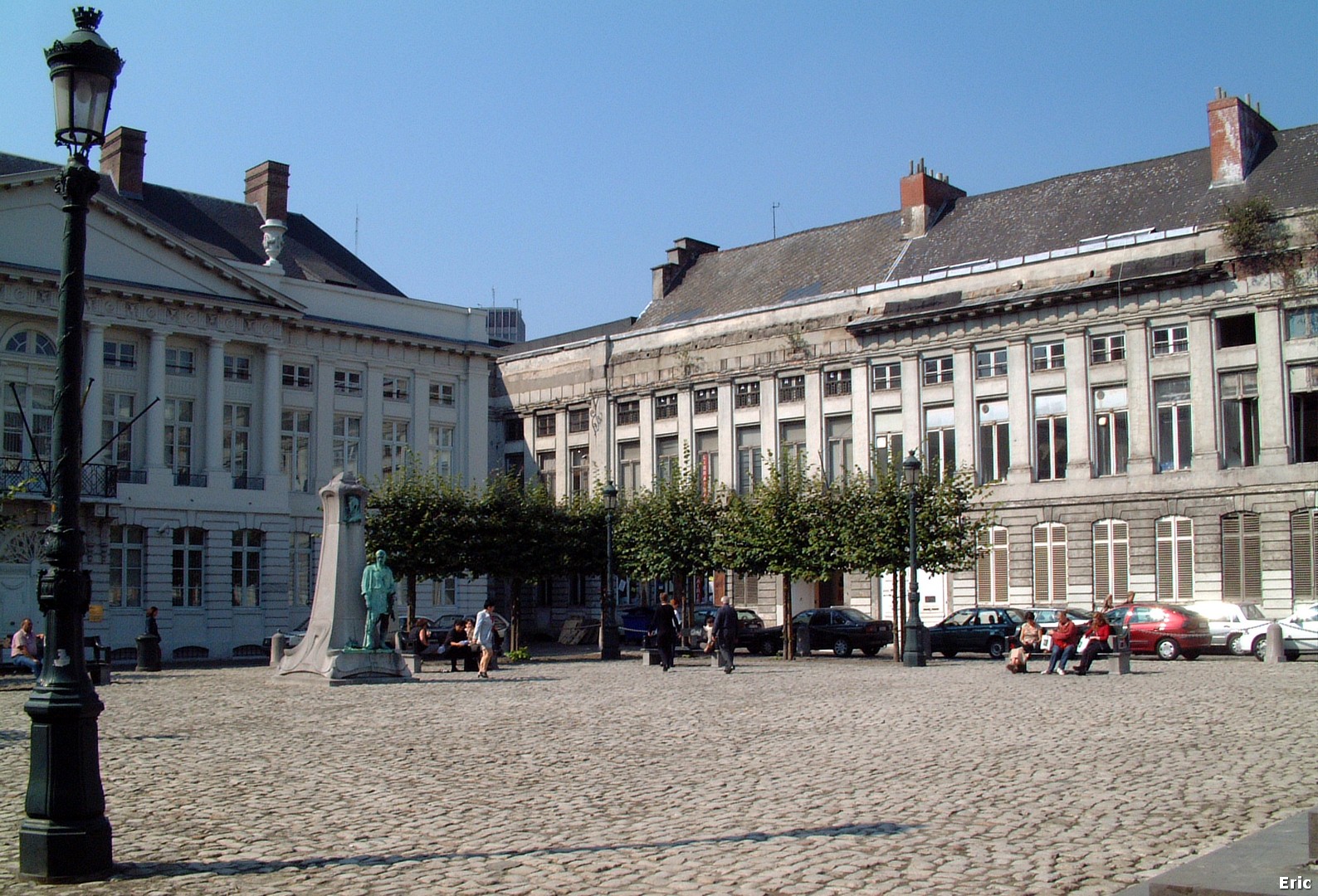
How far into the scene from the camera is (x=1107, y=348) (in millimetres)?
43031

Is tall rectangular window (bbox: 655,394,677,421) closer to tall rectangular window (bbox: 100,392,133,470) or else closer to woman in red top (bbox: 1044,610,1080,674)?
tall rectangular window (bbox: 100,392,133,470)

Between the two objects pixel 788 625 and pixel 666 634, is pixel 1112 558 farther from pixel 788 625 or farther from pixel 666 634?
pixel 666 634

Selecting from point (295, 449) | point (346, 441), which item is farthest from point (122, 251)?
point (346, 441)

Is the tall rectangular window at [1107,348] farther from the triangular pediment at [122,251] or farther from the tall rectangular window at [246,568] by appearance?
the tall rectangular window at [246,568]

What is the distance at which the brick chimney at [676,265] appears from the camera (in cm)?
6050

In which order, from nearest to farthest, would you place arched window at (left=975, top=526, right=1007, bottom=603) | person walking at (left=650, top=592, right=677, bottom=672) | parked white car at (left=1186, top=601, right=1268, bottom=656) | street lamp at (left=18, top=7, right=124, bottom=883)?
street lamp at (left=18, top=7, right=124, bottom=883) → person walking at (left=650, top=592, right=677, bottom=672) → parked white car at (left=1186, top=601, right=1268, bottom=656) → arched window at (left=975, top=526, right=1007, bottom=603)

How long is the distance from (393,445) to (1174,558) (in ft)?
93.0

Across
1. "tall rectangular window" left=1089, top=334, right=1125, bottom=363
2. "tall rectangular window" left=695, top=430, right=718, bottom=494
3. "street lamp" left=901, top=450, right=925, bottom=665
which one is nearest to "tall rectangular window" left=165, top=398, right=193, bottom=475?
"tall rectangular window" left=695, top=430, right=718, bottom=494

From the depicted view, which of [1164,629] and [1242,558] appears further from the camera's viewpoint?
[1242,558]

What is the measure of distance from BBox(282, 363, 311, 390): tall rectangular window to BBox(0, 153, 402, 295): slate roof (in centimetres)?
378

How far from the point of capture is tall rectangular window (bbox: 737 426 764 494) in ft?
171

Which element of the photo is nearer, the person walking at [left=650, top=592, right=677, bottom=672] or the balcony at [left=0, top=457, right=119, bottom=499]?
the person walking at [left=650, top=592, right=677, bottom=672]

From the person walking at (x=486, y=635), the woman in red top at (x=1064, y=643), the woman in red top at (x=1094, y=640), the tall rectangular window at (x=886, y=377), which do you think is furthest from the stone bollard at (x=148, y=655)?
the tall rectangular window at (x=886, y=377)

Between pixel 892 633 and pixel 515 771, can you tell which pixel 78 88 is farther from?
pixel 892 633
